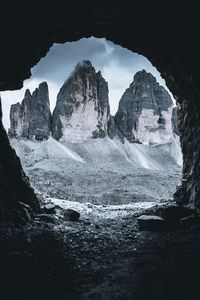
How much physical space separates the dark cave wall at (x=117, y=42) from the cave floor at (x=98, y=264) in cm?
216

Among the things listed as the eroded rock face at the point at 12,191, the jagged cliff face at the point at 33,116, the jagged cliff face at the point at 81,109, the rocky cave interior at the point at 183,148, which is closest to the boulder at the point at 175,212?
the rocky cave interior at the point at 183,148

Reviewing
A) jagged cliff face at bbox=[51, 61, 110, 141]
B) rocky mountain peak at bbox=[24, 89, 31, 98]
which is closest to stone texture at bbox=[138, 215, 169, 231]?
jagged cliff face at bbox=[51, 61, 110, 141]

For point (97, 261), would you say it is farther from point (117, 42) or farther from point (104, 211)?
point (117, 42)

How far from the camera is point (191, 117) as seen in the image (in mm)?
11312

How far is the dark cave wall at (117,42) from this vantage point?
8.05 m

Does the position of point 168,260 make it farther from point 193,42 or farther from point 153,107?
point 153,107

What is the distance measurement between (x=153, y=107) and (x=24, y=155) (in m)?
58.4

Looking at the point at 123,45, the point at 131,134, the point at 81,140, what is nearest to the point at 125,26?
the point at 123,45

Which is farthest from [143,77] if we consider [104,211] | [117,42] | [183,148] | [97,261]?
[97,261]

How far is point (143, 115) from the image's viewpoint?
360 feet

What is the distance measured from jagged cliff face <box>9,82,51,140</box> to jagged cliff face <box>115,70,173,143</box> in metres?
31.5

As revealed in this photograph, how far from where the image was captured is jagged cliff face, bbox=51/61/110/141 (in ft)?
315

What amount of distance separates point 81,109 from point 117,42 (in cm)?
8562

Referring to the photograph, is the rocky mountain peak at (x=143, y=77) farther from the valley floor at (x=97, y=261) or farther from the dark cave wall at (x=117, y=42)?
the valley floor at (x=97, y=261)
